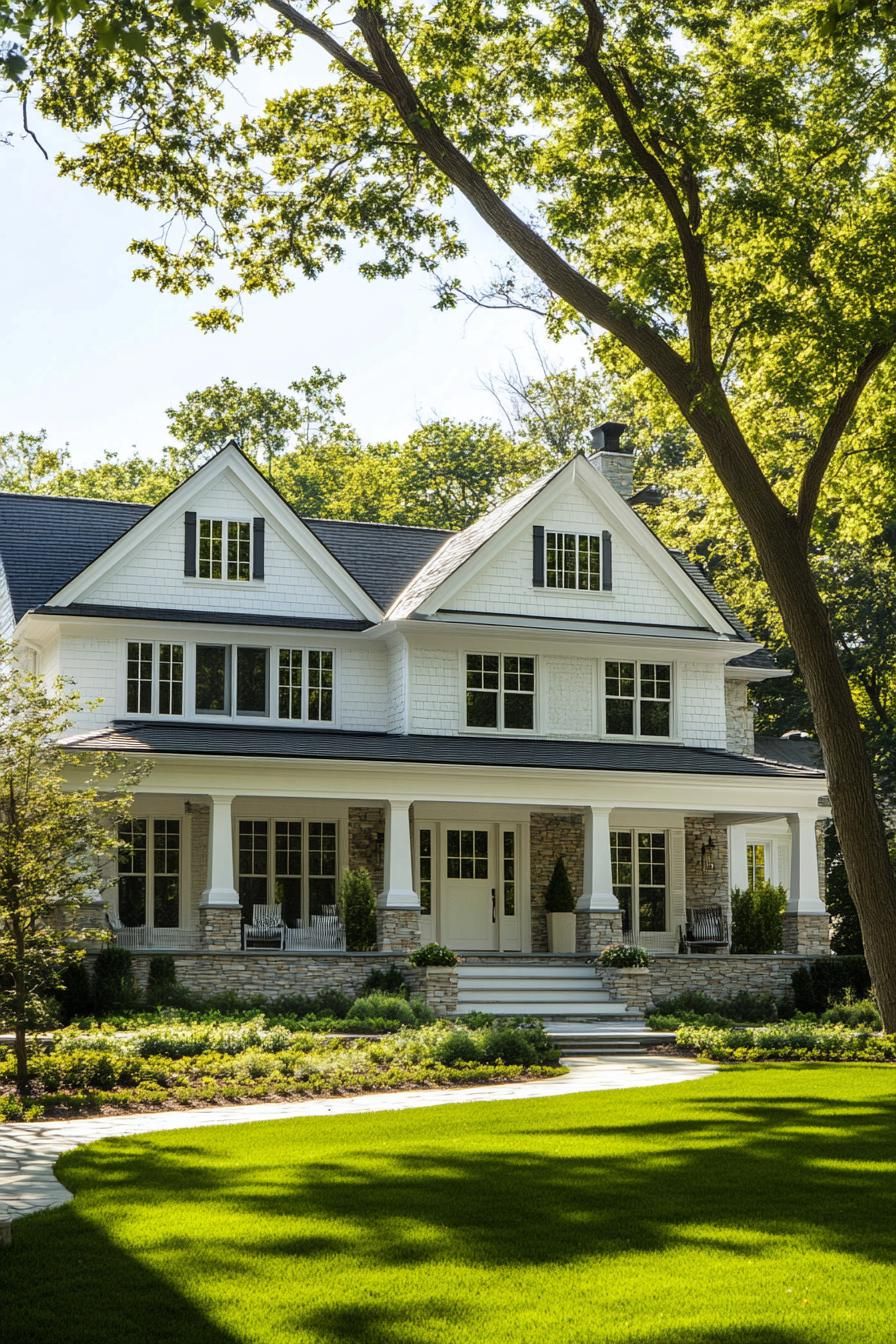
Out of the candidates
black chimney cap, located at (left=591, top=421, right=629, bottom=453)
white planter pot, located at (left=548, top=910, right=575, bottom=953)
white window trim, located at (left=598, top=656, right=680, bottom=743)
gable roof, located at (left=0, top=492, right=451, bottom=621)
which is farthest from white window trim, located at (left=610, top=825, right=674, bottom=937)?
black chimney cap, located at (left=591, top=421, right=629, bottom=453)

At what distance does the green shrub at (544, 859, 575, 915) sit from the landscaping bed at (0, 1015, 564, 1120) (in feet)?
26.0

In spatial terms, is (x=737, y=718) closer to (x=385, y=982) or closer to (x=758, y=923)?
(x=758, y=923)

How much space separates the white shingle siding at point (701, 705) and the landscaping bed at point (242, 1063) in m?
11.2

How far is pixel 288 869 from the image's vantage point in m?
27.5

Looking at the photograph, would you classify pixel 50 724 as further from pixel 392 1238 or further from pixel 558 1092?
pixel 392 1238

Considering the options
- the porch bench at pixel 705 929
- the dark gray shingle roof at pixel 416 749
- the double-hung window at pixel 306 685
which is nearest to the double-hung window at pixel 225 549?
the double-hung window at pixel 306 685

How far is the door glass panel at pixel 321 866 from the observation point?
27.6 metres

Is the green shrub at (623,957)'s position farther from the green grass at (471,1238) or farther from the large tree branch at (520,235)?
the green grass at (471,1238)

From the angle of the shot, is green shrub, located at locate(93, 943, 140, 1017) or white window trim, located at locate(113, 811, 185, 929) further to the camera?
white window trim, located at locate(113, 811, 185, 929)

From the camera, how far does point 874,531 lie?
2348 centimetres

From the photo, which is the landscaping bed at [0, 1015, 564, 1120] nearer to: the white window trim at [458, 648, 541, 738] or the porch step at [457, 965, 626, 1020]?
the porch step at [457, 965, 626, 1020]

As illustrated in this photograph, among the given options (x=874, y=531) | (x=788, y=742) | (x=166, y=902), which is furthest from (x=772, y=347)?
(x=788, y=742)

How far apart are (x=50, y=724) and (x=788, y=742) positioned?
2602cm

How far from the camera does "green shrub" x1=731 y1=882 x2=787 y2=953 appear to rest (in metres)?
28.1
